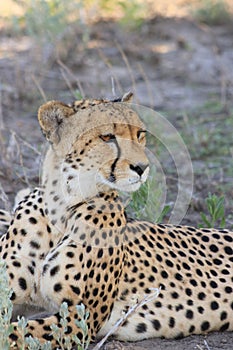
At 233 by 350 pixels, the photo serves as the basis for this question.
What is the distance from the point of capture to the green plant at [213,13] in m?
8.92

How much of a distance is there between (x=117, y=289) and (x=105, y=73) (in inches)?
165

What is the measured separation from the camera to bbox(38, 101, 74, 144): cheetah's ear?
3.25 m

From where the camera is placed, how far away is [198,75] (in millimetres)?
7676

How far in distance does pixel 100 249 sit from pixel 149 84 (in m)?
3.58

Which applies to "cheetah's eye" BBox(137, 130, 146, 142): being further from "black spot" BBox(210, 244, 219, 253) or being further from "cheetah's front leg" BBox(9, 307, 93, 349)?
"black spot" BBox(210, 244, 219, 253)

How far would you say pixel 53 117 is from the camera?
327cm

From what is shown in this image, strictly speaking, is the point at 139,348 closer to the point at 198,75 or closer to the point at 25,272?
the point at 25,272

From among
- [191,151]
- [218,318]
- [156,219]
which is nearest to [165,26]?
[191,151]

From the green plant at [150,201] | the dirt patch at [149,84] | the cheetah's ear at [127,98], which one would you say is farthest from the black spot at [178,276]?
the dirt patch at [149,84]

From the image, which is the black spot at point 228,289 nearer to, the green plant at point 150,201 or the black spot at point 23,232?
the green plant at point 150,201

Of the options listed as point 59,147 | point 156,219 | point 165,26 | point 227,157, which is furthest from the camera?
point 165,26

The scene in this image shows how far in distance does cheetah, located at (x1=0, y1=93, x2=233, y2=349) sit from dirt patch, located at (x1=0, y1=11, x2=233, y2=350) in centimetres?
94

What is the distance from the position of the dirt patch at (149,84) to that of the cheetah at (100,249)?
3.09ft

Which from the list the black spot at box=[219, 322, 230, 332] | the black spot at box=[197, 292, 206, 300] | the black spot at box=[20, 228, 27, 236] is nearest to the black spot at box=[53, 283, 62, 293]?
the black spot at box=[20, 228, 27, 236]
